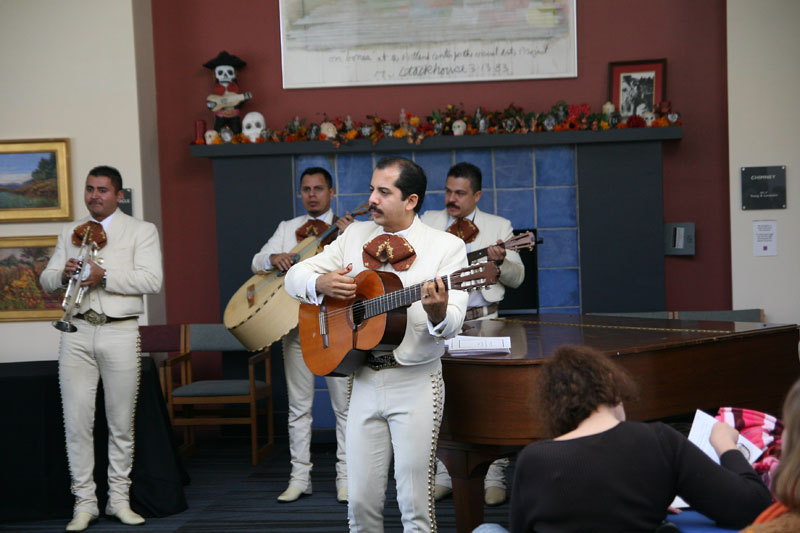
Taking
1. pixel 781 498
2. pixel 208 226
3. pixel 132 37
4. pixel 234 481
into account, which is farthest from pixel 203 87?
pixel 781 498

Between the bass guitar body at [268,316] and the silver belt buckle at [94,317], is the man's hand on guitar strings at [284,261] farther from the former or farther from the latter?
the silver belt buckle at [94,317]

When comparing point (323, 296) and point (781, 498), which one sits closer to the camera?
point (781, 498)

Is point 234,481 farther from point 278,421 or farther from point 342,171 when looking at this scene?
point 342,171

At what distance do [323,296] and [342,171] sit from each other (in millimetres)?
3081

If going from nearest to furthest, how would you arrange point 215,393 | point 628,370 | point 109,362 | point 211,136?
point 628,370
point 109,362
point 215,393
point 211,136

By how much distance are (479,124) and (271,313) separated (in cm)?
224

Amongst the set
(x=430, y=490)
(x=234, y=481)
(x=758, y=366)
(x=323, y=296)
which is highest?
(x=323, y=296)

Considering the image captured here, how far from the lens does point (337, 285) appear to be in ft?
9.58

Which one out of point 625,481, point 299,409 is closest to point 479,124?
point 299,409

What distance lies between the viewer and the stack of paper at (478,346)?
324cm

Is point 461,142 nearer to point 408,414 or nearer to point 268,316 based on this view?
point 268,316

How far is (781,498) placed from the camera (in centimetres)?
162

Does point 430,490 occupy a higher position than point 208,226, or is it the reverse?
point 208,226

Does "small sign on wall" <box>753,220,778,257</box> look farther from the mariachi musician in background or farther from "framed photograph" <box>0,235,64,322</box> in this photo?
"framed photograph" <box>0,235,64,322</box>
